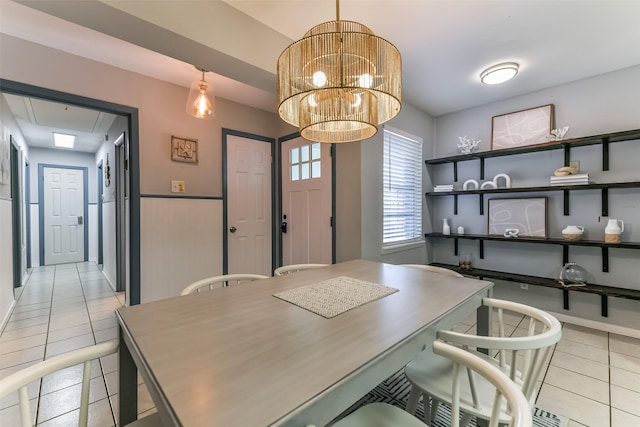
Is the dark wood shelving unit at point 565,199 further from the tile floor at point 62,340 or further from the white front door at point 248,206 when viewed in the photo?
the tile floor at point 62,340

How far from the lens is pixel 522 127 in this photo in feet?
9.98

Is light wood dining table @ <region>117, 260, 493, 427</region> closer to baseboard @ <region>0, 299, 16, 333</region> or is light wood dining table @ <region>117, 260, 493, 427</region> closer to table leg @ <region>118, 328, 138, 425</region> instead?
table leg @ <region>118, 328, 138, 425</region>

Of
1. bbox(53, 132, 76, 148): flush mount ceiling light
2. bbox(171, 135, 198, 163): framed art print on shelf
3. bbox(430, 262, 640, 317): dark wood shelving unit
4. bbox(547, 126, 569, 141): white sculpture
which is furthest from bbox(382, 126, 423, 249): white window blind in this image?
bbox(53, 132, 76, 148): flush mount ceiling light

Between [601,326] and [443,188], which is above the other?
[443,188]

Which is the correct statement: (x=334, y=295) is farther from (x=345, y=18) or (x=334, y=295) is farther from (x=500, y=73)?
(x=500, y=73)

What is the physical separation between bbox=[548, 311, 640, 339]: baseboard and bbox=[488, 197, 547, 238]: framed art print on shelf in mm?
862

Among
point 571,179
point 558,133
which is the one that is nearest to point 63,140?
point 558,133

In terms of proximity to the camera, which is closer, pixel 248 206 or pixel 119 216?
pixel 248 206

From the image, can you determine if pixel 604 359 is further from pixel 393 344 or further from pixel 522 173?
pixel 393 344

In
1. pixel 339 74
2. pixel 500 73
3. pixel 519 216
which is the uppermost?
pixel 500 73

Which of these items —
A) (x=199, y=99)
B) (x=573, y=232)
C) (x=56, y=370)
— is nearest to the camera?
(x=56, y=370)

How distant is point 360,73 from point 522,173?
9.18ft

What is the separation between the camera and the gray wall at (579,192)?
2.50 m

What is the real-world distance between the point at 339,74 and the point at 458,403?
1303 mm
